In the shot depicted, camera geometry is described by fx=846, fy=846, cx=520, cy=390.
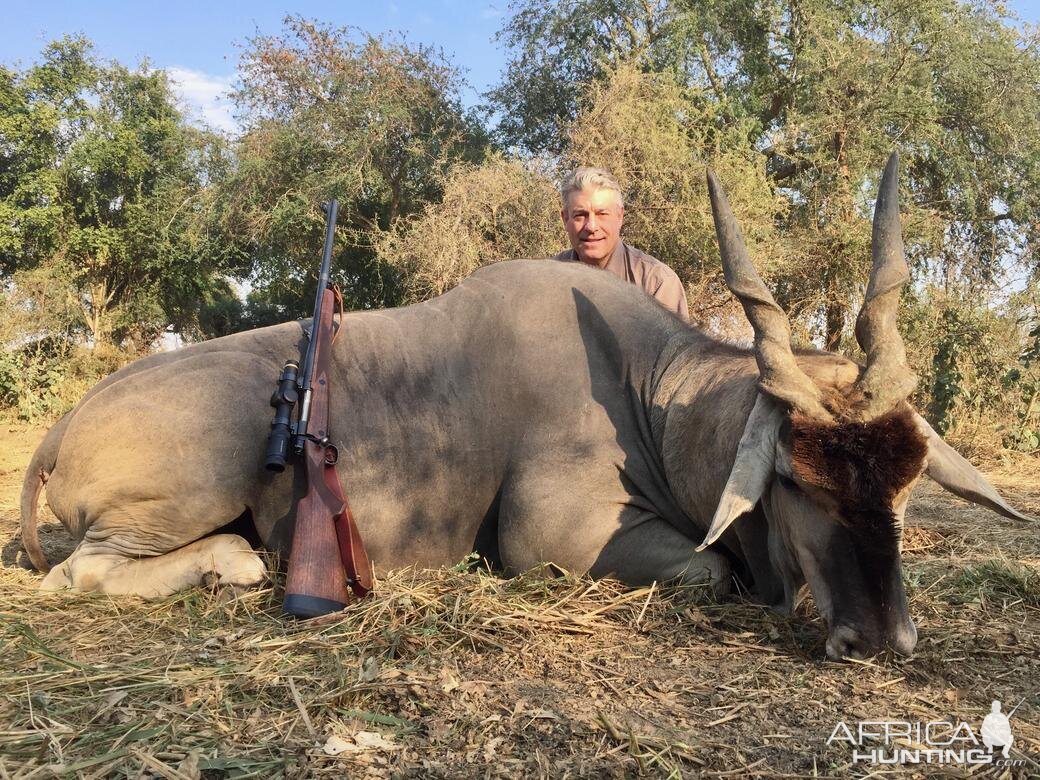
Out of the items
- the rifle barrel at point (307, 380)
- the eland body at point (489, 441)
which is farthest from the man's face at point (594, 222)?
the rifle barrel at point (307, 380)

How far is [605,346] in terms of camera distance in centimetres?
428

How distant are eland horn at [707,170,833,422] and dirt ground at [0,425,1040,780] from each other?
0.89 m

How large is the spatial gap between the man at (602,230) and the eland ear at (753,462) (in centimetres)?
248

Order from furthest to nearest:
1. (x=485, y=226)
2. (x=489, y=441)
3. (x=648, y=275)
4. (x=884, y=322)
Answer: (x=485, y=226)
(x=648, y=275)
(x=489, y=441)
(x=884, y=322)

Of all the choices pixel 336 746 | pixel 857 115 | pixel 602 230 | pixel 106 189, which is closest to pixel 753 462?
pixel 336 746

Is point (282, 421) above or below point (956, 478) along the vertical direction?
above

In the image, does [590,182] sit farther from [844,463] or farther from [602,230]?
[844,463]

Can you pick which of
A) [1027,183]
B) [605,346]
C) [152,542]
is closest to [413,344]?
[605,346]

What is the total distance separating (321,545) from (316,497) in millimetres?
252

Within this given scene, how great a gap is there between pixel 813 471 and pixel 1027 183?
15868mm

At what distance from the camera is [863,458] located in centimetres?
288

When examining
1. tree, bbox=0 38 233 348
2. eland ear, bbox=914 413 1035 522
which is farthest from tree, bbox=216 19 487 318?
eland ear, bbox=914 413 1035 522

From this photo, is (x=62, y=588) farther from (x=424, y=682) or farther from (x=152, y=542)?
(x=424, y=682)

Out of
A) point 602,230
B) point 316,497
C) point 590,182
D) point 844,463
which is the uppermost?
point 590,182
